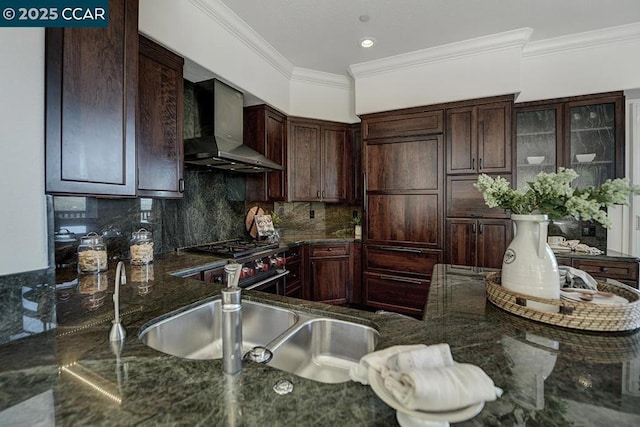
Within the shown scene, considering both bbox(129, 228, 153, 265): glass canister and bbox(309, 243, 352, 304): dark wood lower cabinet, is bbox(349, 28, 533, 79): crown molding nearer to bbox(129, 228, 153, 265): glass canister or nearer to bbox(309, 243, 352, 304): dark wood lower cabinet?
bbox(309, 243, 352, 304): dark wood lower cabinet

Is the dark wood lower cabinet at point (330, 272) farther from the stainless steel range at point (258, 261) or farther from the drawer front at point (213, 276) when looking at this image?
the drawer front at point (213, 276)

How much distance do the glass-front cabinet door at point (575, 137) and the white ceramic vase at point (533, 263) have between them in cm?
214

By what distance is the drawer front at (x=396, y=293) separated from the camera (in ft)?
9.93

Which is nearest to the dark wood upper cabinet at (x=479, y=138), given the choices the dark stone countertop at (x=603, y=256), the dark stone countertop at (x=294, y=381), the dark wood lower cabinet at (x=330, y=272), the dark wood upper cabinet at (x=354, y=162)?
the dark stone countertop at (x=603, y=256)

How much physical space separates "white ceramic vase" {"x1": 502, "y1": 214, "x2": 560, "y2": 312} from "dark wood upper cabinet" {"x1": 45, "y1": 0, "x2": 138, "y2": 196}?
1735 mm

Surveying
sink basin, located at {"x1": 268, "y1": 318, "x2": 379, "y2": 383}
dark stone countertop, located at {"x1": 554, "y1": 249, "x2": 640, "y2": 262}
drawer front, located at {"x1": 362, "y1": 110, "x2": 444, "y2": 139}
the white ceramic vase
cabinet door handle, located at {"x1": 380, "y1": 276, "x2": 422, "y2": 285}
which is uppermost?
drawer front, located at {"x1": 362, "y1": 110, "x2": 444, "y2": 139}

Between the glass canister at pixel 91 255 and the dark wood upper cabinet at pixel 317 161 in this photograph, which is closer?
the glass canister at pixel 91 255

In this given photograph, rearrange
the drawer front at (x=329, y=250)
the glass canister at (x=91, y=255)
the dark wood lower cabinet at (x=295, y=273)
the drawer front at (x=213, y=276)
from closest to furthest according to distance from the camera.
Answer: the glass canister at (x=91, y=255) < the drawer front at (x=213, y=276) < the dark wood lower cabinet at (x=295, y=273) < the drawer front at (x=329, y=250)

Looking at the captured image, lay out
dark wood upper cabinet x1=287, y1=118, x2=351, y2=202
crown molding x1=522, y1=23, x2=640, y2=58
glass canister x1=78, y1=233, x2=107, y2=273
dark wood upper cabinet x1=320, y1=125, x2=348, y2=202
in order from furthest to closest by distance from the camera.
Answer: dark wood upper cabinet x1=320, y1=125, x2=348, y2=202
dark wood upper cabinet x1=287, y1=118, x2=351, y2=202
crown molding x1=522, y1=23, x2=640, y2=58
glass canister x1=78, y1=233, x2=107, y2=273

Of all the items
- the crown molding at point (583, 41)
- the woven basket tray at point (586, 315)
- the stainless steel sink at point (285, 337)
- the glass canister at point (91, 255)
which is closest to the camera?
the woven basket tray at point (586, 315)

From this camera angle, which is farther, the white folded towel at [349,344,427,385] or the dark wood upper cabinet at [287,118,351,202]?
the dark wood upper cabinet at [287,118,351,202]

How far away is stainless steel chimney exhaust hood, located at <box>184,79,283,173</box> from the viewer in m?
2.26

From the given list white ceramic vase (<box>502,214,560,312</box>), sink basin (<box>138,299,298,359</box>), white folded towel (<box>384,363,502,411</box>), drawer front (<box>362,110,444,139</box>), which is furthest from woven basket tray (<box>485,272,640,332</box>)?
drawer front (<box>362,110,444,139</box>)

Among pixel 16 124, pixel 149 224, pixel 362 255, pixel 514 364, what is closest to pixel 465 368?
pixel 514 364
